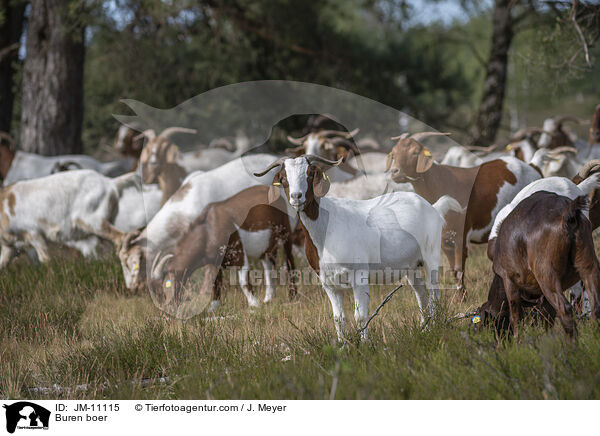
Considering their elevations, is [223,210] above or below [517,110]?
below

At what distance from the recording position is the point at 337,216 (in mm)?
4703

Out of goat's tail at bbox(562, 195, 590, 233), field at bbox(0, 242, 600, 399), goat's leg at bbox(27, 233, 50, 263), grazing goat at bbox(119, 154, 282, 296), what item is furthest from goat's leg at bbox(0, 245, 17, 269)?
goat's tail at bbox(562, 195, 590, 233)

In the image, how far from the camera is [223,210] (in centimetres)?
663

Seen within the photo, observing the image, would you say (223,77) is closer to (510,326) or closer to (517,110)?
(510,326)

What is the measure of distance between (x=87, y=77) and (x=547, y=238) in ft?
47.2

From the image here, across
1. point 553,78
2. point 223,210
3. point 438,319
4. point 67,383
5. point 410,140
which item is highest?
point 553,78

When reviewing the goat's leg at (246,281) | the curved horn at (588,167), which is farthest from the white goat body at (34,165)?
the curved horn at (588,167)

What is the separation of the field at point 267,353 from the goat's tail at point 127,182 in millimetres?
2079

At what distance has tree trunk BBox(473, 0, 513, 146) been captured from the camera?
42.5ft

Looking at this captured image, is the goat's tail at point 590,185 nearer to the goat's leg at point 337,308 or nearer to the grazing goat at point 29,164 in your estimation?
the goat's leg at point 337,308

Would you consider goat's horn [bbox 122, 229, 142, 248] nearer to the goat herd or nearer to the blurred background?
the goat herd
